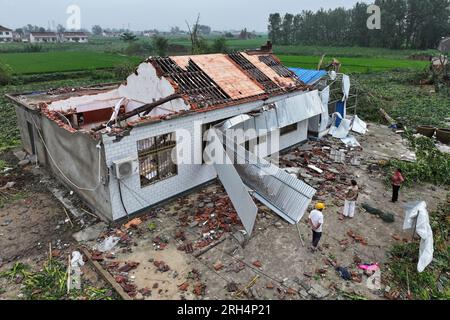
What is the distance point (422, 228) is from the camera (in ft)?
26.5

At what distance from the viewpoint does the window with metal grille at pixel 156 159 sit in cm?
1000

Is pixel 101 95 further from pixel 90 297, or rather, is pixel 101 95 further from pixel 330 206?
pixel 330 206

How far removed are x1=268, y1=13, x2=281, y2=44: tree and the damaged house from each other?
78805 millimetres

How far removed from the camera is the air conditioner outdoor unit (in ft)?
29.4

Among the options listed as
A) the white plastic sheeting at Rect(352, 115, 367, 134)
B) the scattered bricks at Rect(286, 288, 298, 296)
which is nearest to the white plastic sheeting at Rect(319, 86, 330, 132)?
the white plastic sheeting at Rect(352, 115, 367, 134)

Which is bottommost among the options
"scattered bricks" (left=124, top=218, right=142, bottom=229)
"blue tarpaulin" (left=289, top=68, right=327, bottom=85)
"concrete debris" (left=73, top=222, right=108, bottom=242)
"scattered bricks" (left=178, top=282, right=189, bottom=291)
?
"scattered bricks" (left=178, top=282, right=189, bottom=291)

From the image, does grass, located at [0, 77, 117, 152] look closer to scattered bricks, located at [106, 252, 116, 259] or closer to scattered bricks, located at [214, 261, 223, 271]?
scattered bricks, located at [106, 252, 116, 259]

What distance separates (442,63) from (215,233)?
106ft

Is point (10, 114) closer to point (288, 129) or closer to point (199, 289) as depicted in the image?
point (288, 129)

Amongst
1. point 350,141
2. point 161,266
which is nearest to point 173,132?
point 161,266

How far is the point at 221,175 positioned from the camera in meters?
10.5

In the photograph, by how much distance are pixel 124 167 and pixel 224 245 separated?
11.5ft

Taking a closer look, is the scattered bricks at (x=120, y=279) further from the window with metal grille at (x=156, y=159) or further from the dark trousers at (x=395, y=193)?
the dark trousers at (x=395, y=193)

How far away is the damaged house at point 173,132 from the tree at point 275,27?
7880 cm
